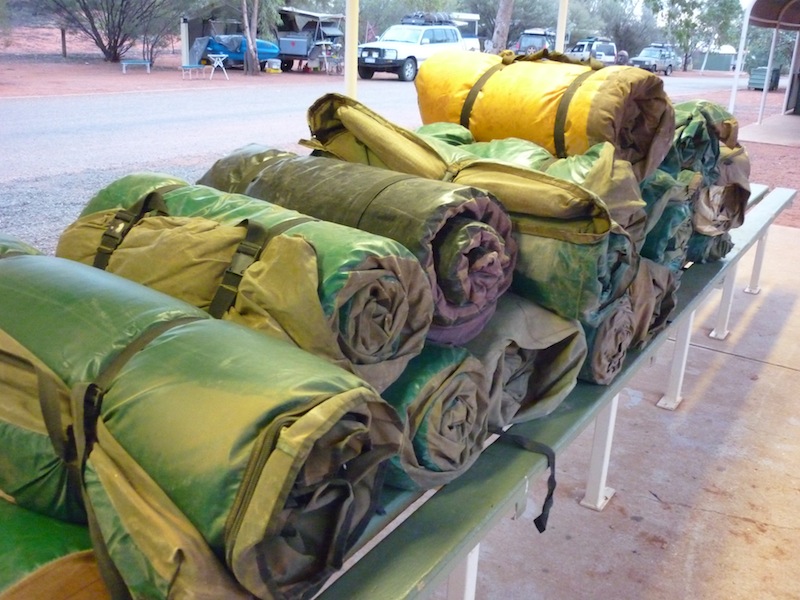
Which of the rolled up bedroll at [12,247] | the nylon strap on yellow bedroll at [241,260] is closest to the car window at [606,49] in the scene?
the nylon strap on yellow bedroll at [241,260]

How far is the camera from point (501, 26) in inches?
124

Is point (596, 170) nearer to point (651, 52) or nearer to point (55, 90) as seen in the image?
point (55, 90)

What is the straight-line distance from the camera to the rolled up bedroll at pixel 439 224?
1371 mm

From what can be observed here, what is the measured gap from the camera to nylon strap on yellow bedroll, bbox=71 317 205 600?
92 cm

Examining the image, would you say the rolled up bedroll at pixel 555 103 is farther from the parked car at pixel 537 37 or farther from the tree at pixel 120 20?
the parked car at pixel 537 37

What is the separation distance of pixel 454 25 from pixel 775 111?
13113 millimetres

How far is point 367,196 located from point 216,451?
0.72m

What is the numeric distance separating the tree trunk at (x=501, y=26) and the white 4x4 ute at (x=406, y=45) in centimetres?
32

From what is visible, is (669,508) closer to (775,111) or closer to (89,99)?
(89,99)

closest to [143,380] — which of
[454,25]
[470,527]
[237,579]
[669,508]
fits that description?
[237,579]

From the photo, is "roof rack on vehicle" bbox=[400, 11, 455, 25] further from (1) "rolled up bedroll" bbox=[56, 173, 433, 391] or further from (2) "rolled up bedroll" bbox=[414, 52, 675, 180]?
(1) "rolled up bedroll" bbox=[56, 173, 433, 391]

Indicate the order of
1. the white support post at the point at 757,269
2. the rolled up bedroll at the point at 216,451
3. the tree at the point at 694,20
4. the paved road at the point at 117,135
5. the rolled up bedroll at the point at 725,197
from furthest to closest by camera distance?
1. the tree at the point at 694,20
2. the white support post at the point at 757,269
3. the rolled up bedroll at the point at 725,197
4. the paved road at the point at 117,135
5. the rolled up bedroll at the point at 216,451

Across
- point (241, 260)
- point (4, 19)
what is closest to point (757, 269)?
point (241, 260)

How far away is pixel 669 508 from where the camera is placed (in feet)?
7.91
